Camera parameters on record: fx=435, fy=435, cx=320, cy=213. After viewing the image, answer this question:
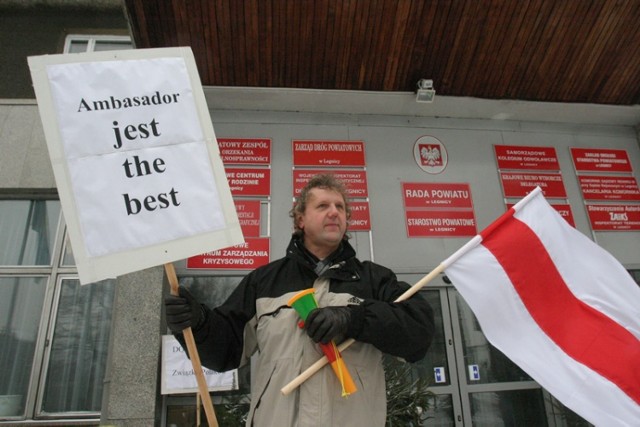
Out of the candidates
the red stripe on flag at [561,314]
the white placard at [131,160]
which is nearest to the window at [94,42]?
the white placard at [131,160]

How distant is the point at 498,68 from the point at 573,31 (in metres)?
0.79

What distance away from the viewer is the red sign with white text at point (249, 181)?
4.70 meters

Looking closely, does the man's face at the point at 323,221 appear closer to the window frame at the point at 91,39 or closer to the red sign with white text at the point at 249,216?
the red sign with white text at the point at 249,216

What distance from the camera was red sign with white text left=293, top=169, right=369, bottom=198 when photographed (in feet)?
15.8

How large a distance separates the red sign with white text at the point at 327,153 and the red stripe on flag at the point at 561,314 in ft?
9.16

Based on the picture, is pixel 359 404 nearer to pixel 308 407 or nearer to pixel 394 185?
pixel 308 407

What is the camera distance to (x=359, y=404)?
1.70 metres

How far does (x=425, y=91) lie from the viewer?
4.88 m

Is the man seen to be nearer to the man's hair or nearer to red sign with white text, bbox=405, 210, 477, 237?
the man's hair

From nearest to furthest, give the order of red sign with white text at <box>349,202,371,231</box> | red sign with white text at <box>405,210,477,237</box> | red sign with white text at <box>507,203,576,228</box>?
1. red sign with white text at <box>349,202,371,231</box>
2. red sign with white text at <box>405,210,477,237</box>
3. red sign with white text at <box>507,203,576,228</box>

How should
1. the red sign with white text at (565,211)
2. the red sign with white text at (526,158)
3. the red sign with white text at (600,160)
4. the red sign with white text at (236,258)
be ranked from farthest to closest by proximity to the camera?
the red sign with white text at (600,160) < the red sign with white text at (526,158) < the red sign with white text at (565,211) < the red sign with white text at (236,258)

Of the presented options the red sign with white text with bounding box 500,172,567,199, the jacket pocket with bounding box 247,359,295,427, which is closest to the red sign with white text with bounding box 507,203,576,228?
the red sign with white text with bounding box 500,172,567,199

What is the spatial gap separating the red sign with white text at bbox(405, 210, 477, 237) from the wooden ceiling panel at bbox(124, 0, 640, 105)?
142cm

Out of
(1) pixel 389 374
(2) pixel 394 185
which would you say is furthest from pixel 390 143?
(1) pixel 389 374
